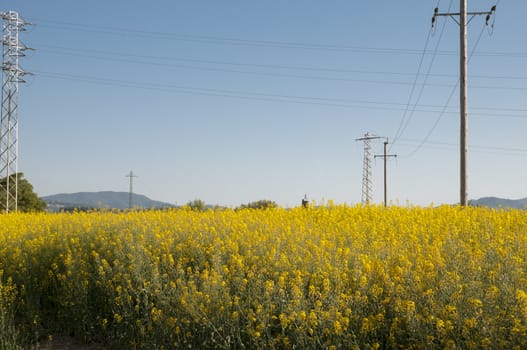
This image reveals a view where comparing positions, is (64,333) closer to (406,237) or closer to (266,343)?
(266,343)

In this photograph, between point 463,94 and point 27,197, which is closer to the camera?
point 463,94

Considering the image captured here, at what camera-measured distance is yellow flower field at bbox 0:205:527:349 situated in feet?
15.0

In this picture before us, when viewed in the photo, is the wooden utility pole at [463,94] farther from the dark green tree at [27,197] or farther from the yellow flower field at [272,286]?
the dark green tree at [27,197]

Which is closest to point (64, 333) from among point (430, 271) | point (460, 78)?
point (430, 271)

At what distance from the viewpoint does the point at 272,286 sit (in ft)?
17.3

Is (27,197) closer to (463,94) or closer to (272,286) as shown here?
(463,94)

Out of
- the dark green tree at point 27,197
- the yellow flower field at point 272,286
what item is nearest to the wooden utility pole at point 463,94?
the yellow flower field at point 272,286

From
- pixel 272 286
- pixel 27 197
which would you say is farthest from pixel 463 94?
pixel 27 197

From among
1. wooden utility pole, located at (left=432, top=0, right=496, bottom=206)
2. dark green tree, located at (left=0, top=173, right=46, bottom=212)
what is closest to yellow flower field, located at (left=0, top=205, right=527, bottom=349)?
wooden utility pole, located at (left=432, top=0, right=496, bottom=206)

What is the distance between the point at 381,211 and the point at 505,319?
7688 mm

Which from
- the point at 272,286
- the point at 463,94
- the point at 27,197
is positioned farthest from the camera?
the point at 27,197

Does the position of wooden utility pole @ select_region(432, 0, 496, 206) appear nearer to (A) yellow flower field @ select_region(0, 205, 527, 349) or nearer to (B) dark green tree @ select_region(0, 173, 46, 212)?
(A) yellow flower field @ select_region(0, 205, 527, 349)

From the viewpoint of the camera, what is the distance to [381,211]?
11.9 meters

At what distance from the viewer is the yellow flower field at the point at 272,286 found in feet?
15.0
